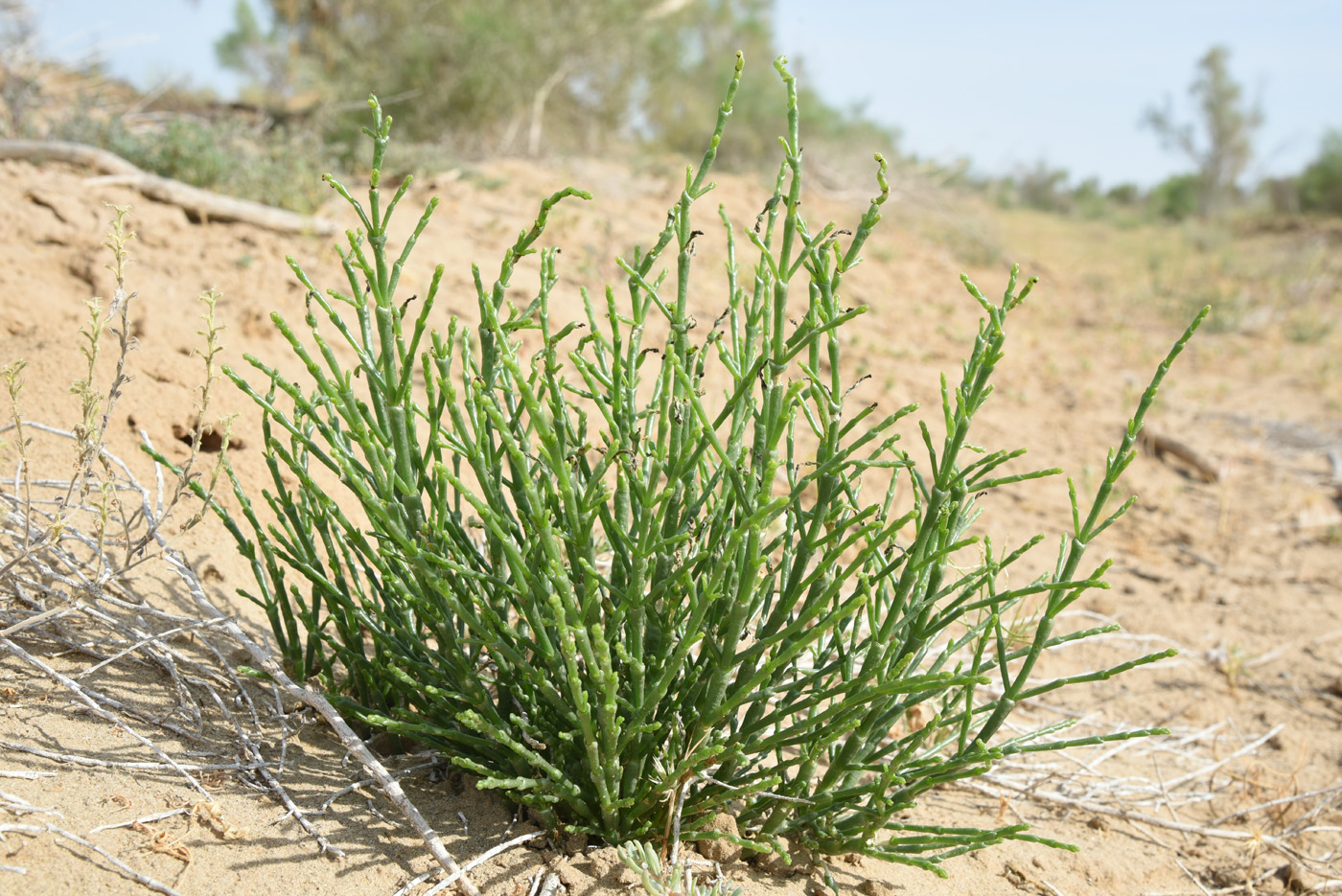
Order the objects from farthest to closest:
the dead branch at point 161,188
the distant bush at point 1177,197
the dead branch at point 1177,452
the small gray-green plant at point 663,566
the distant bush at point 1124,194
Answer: the distant bush at point 1124,194, the distant bush at point 1177,197, the dead branch at point 1177,452, the dead branch at point 161,188, the small gray-green plant at point 663,566

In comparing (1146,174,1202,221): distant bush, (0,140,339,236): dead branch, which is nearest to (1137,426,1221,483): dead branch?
(0,140,339,236): dead branch

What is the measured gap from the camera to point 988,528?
15.5ft

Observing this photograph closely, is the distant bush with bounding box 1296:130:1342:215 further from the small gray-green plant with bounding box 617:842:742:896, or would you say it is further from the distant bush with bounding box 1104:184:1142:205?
the small gray-green plant with bounding box 617:842:742:896

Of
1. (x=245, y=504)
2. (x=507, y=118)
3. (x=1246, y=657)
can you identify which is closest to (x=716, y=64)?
(x=507, y=118)

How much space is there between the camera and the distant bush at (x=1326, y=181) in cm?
2602

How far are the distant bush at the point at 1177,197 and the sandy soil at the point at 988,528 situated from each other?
2602 centimetres

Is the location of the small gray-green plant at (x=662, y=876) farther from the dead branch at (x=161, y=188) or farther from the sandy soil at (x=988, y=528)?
the dead branch at (x=161, y=188)

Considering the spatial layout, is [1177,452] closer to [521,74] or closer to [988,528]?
[988,528]

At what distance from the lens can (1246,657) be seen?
12.3ft

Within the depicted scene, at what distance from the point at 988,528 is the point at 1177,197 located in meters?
34.7

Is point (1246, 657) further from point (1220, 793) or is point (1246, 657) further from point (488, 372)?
point (488, 372)

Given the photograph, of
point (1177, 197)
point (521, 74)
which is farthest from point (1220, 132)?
point (521, 74)

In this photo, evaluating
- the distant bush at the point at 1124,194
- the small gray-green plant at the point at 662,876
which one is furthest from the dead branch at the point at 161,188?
the distant bush at the point at 1124,194

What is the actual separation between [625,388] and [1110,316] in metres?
10.4
